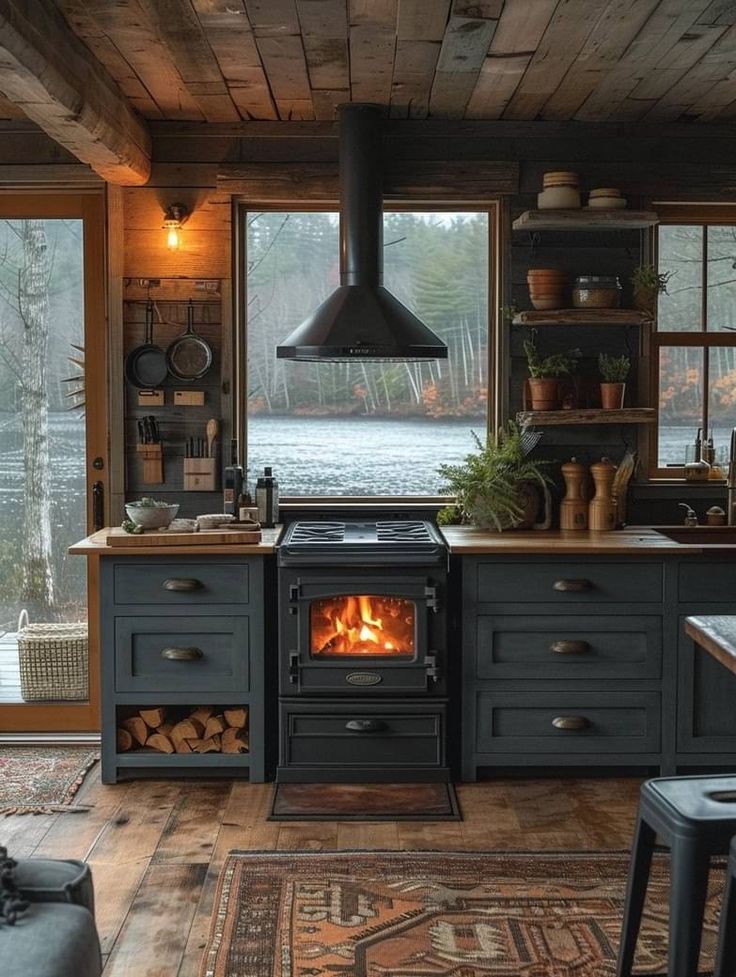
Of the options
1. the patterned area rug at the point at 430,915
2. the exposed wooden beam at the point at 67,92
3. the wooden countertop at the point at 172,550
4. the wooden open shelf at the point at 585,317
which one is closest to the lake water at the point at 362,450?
the wooden open shelf at the point at 585,317

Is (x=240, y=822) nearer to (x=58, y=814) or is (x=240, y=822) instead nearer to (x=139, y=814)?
(x=139, y=814)

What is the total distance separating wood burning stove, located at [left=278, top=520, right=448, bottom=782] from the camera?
4.28 m

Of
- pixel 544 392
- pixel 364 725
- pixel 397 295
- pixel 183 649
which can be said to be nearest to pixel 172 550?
pixel 183 649

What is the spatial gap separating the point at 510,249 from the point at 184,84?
148cm

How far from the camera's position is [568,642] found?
4387 millimetres

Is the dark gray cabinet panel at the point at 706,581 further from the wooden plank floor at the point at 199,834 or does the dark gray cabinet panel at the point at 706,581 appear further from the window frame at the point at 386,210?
the window frame at the point at 386,210

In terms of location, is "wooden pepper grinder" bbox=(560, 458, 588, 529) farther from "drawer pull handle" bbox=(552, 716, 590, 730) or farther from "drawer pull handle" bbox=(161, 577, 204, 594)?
"drawer pull handle" bbox=(161, 577, 204, 594)

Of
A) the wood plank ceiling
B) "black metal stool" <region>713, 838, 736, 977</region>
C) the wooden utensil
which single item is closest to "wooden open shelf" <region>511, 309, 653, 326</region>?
the wood plank ceiling

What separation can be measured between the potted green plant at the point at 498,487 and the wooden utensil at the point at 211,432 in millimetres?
939

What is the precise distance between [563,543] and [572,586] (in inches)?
6.5

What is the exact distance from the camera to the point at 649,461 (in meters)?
5.01

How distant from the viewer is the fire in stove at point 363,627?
4348 mm

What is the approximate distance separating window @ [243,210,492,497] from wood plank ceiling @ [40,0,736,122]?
50 cm

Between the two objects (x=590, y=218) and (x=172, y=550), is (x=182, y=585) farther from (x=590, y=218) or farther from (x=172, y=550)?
(x=590, y=218)
